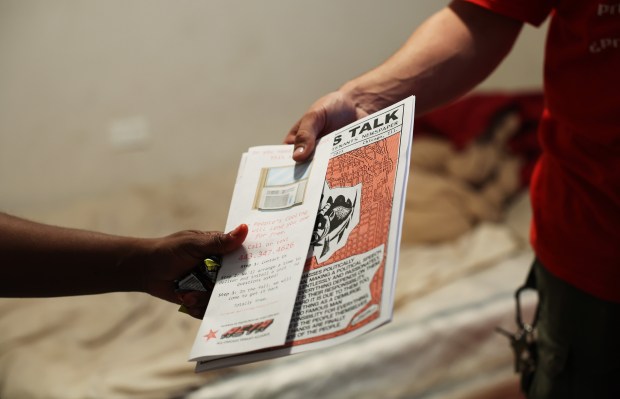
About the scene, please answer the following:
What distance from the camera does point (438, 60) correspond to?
2.36 feet

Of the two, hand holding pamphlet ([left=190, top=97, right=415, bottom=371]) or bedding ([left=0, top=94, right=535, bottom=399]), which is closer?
hand holding pamphlet ([left=190, top=97, right=415, bottom=371])

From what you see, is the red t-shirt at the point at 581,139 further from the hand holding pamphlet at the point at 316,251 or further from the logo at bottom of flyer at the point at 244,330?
the logo at bottom of flyer at the point at 244,330

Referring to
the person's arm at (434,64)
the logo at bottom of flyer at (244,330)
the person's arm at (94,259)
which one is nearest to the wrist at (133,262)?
the person's arm at (94,259)

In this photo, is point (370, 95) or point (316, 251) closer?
point (316, 251)

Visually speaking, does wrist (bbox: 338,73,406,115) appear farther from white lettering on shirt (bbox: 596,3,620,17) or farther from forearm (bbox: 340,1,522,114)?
white lettering on shirt (bbox: 596,3,620,17)

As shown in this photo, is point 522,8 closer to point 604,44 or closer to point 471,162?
point 604,44

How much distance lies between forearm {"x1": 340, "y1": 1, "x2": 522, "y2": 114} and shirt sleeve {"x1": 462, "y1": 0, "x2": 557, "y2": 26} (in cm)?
2

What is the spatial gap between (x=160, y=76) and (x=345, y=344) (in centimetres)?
129

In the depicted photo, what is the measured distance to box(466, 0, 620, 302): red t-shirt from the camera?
2.03ft

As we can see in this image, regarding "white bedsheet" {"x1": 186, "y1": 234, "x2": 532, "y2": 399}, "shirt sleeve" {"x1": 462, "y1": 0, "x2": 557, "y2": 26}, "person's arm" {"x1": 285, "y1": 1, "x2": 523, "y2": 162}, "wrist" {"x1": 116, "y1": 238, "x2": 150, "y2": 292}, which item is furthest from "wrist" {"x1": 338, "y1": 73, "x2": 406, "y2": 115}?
"white bedsheet" {"x1": 186, "y1": 234, "x2": 532, "y2": 399}

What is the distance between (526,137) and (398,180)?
149 centimetres

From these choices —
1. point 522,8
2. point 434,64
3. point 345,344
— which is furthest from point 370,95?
point 345,344

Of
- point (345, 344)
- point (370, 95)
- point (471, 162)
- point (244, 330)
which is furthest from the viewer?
point (471, 162)

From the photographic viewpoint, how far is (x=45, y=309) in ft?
4.31
